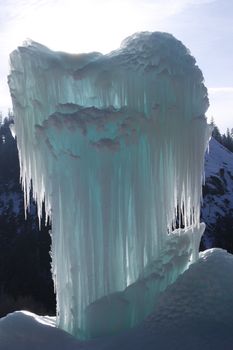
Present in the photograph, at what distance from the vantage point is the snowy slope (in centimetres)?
6599

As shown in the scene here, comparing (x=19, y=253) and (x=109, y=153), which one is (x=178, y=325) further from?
(x=19, y=253)

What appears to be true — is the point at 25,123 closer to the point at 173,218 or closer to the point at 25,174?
the point at 25,174

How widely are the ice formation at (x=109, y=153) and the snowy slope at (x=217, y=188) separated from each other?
4841 centimetres

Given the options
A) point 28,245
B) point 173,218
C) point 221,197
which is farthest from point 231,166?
point 173,218

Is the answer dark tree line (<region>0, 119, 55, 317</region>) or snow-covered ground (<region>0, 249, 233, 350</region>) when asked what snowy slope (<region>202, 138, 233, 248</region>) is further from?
snow-covered ground (<region>0, 249, 233, 350</region>)

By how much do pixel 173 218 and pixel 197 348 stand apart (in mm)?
2484

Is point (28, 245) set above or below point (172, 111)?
below

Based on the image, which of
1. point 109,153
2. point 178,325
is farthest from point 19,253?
point 178,325

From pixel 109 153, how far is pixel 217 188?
6590 cm

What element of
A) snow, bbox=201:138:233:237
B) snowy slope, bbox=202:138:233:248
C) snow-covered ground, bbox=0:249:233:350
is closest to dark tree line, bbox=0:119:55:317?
snowy slope, bbox=202:138:233:248

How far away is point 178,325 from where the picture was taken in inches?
320

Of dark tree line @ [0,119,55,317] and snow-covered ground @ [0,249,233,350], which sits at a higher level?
snow-covered ground @ [0,249,233,350]

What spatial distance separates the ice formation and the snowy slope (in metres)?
48.4

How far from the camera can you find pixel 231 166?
81.7 m
